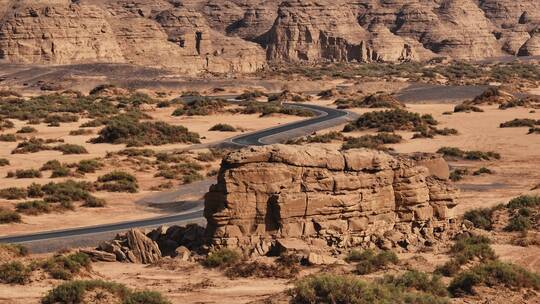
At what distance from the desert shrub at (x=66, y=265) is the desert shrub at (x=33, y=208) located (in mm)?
11527

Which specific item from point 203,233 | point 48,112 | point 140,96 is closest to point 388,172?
point 203,233

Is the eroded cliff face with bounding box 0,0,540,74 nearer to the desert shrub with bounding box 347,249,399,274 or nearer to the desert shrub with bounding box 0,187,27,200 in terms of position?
the desert shrub with bounding box 0,187,27,200

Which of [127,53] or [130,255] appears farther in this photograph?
[127,53]

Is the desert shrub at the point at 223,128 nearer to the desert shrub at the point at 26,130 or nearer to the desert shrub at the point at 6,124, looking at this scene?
the desert shrub at the point at 26,130

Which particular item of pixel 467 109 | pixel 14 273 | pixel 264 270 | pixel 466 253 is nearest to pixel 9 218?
pixel 14 273

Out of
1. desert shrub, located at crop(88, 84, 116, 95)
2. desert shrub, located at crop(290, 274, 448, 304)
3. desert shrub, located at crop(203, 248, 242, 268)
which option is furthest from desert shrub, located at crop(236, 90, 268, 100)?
desert shrub, located at crop(290, 274, 448, 304)

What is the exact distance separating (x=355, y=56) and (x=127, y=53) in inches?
2029

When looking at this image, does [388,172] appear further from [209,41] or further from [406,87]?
[209,41]

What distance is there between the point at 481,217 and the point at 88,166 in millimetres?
22554

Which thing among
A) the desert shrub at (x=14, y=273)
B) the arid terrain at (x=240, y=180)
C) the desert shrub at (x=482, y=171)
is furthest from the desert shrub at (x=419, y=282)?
the desert shrub at (x=482, y=171)

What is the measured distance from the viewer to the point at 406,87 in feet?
362

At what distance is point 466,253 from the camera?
22.7m

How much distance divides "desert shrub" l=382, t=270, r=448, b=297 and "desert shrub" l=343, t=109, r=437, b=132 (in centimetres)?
4469

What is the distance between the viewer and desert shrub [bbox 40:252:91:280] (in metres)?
20.5
